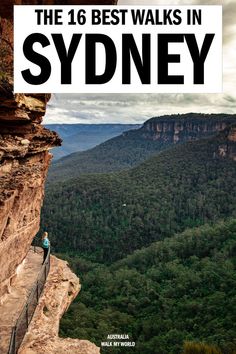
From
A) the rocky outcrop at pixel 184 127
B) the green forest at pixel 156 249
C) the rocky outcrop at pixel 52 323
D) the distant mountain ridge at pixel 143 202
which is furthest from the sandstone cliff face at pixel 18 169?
the rocky outcrop at pixel 184 127

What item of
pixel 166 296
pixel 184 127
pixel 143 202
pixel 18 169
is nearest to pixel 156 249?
pixel 166 296

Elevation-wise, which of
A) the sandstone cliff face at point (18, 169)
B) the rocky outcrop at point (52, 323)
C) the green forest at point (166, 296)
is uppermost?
the sandstone cliff face at point (18, 169)

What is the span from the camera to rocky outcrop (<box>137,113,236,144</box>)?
145250 mm

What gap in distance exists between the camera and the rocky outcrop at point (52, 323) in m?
11.3

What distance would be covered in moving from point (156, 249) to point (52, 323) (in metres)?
44.8

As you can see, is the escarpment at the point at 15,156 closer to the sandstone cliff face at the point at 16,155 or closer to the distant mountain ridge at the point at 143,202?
the sandstone cliff face at the point at 16,155

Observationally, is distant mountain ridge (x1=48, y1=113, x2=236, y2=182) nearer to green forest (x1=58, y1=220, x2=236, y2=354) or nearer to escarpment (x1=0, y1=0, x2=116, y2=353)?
green forest (x1=58, y1=220, x2=236, y2=354)

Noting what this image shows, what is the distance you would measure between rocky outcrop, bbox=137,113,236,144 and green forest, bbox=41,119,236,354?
3834cm

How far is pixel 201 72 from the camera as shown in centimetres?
1003

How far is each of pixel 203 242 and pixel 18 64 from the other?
4921cm

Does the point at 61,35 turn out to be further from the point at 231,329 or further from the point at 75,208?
the point at 75,208

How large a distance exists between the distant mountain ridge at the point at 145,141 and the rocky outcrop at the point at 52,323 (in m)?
125


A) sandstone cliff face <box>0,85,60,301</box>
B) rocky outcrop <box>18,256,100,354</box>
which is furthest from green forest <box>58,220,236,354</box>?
sandstone cliff face <box>0,85,60,301</box>

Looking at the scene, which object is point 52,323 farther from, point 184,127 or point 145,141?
point 145,141
